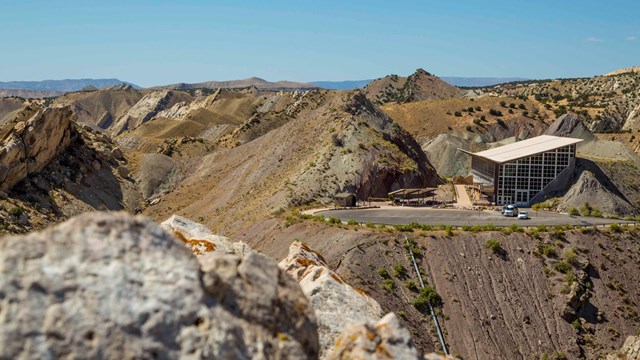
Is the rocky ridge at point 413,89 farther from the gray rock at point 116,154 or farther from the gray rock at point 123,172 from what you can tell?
the gray rock at point 123,172

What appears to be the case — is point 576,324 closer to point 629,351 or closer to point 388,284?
point 629,351

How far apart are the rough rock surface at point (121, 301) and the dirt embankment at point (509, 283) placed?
1078 inches

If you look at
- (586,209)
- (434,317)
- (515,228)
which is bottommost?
(434,317)

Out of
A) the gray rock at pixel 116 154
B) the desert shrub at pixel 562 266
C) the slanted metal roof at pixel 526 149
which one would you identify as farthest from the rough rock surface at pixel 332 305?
the gray rock at pixel 116 154

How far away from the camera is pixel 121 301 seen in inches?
295

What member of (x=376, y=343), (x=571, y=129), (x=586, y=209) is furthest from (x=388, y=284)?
(x=571, y=129)

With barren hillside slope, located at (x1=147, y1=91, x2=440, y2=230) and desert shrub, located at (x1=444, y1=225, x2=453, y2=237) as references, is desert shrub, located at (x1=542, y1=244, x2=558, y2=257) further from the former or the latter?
barren hillside slope, located at (x1=147, y1=91, x2=440, y2=230)

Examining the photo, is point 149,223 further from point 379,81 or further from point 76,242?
point 379,81

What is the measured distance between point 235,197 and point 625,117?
8591 centimetres

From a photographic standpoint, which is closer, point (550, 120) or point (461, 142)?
point (461, 142)

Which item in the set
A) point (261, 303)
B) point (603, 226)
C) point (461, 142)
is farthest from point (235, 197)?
point (261, 303)

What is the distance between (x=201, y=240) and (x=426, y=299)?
24208 millimetres

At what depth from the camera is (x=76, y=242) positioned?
25.5 feet

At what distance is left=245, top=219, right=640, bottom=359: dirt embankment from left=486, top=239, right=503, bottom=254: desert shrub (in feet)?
0.75
